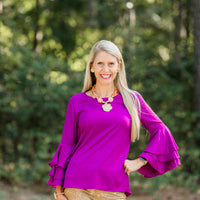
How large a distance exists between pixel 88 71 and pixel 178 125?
5.68m

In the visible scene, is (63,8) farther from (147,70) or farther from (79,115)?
(79,115)

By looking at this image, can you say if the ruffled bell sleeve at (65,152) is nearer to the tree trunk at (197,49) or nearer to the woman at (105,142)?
the woman at (105,142)

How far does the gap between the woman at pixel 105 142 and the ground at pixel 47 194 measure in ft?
15.4

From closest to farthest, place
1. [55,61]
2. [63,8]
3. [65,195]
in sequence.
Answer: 1. [65,195]
2. [55,61]
3. [63,8]

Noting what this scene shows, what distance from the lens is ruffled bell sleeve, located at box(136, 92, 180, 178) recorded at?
3008mm

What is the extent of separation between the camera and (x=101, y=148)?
2943 millimetres

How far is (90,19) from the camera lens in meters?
14.1

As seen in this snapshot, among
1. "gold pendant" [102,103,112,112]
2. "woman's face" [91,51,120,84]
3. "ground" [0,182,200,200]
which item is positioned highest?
"woman's face" [91,51,120,84]

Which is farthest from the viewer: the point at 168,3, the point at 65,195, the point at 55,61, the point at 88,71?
the point at 168,3

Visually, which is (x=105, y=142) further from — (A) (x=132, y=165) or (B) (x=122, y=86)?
(B) (x=122, y=86)

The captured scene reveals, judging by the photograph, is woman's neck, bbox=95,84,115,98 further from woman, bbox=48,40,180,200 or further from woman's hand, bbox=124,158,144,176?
woman's hand, bbox=124,158,144,176

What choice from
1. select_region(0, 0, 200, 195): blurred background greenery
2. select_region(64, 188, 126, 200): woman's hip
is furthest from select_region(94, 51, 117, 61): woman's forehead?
select_region(0, 0, 200, 195): blurred background greenery

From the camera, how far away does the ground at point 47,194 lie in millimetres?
7602

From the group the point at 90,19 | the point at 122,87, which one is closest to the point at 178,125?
the point at 122,87
